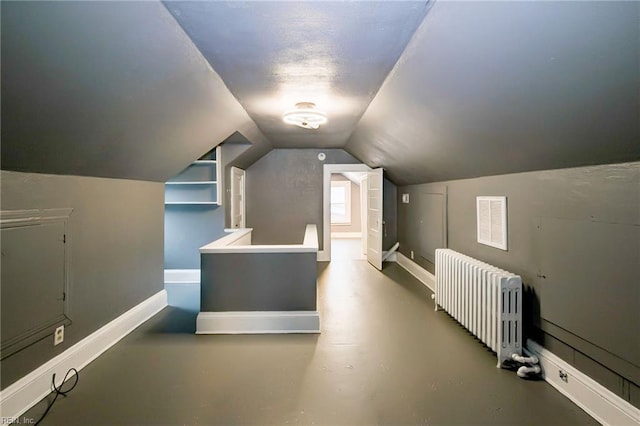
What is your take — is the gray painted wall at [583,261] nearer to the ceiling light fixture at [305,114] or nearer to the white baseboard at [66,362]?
the ceiling light fixture at [305,114]

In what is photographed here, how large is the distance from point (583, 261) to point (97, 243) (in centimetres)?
358

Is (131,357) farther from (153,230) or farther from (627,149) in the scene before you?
(627,149)

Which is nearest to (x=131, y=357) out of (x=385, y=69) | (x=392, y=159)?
(x=385, y=69)

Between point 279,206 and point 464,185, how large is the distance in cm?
364

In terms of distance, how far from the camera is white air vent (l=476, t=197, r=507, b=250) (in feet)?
9.63

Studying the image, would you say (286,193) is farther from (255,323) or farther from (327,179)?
(255,323)

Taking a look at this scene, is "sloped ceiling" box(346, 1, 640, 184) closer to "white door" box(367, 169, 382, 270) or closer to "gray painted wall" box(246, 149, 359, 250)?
"white door" box(367, 169, 382, 270)

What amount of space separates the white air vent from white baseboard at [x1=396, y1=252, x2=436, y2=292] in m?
1.49

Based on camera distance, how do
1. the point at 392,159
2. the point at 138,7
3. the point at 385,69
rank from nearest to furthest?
the point at 138,7
the point at 385,69
the point at 392,159

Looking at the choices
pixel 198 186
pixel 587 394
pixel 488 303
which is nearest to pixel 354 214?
pixel 198 186

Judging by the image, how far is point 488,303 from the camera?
2643 millimetres

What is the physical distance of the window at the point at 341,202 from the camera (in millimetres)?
10262

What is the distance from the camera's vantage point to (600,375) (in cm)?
195

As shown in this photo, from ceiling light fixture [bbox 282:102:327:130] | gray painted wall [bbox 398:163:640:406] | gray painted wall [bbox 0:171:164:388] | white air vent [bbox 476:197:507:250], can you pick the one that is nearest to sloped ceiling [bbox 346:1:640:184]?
gray painted wall [bbox 398:163:640:406]
